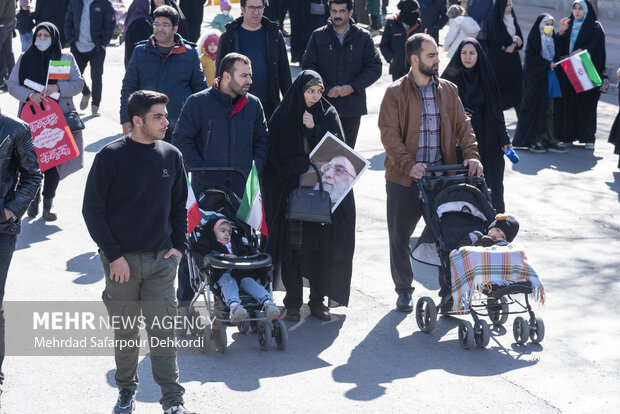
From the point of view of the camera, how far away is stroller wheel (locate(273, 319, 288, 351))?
7.22 m

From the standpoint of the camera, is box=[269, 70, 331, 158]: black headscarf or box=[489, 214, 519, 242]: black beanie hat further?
box=[269, 70, 331, 158]: black headscarf

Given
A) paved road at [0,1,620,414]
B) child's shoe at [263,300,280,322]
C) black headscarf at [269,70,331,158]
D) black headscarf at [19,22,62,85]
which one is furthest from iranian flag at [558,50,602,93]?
child's shoe at [263,300,280,322]

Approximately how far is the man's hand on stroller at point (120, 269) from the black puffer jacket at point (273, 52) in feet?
14.7

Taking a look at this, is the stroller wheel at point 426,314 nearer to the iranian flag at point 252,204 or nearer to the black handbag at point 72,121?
the iranian flag at point 252,204

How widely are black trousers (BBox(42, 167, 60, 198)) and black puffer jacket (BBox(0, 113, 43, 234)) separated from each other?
402 centimetres

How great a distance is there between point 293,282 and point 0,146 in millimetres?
2694

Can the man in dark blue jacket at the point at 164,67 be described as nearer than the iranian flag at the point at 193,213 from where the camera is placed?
No

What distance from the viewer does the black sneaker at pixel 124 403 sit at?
602cm

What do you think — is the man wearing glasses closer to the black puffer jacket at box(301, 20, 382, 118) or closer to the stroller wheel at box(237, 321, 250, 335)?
the black puffer jacket at box(301, 20, 382, 118)

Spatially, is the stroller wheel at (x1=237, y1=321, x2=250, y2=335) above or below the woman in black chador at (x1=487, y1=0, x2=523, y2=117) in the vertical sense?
below

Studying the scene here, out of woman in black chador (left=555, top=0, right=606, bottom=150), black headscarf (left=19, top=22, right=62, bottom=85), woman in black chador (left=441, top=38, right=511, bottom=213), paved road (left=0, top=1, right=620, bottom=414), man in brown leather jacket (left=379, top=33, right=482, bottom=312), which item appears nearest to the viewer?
paved road (left=0, top=1, right=620, bottom=414)

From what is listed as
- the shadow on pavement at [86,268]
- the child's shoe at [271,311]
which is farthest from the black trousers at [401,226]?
the shadow on pavement at [86,268]

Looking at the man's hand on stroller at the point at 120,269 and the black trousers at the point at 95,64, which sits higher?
the black trousers at the point at 95,64

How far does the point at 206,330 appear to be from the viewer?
7098 mm
